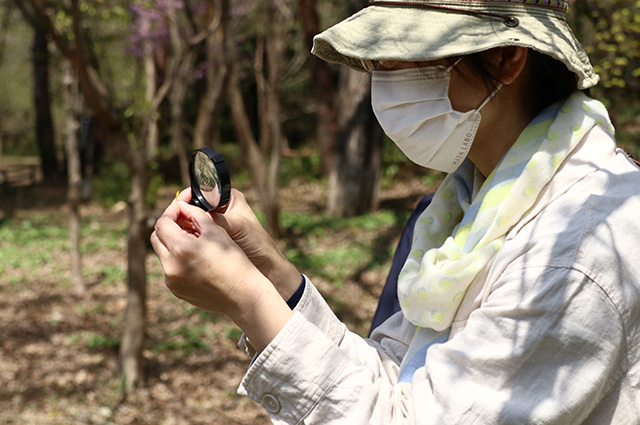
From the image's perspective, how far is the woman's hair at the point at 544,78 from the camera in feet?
4.47

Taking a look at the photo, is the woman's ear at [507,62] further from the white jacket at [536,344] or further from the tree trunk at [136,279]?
the tree trunk at [136,279]

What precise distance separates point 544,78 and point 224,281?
0.84 m

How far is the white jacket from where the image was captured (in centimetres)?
108

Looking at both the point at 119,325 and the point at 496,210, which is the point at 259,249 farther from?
the point at 119,325

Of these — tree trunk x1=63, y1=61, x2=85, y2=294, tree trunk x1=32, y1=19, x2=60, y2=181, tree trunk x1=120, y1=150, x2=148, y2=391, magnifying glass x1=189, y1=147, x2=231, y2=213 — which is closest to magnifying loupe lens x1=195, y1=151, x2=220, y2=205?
magnifying glass x1=189, y1=147, x2=231, y2=213

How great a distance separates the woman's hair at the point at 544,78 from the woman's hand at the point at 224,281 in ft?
2.12

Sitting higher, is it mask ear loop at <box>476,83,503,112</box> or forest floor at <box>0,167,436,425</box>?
mask ear loop at <box>476,83,503,112</box>

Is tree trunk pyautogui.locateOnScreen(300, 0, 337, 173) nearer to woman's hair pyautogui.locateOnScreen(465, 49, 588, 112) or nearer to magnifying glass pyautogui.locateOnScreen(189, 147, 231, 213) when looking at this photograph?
magnifying glass pyautogui.locateOnScreen(189, 147, 231, 213)

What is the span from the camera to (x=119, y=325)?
6.24 m

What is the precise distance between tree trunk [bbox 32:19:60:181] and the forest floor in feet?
14.9

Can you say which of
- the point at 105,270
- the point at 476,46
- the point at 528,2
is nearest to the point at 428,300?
the point at 476,46

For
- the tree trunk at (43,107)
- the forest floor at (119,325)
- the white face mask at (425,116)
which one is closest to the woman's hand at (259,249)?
the white face mask at (425,116)

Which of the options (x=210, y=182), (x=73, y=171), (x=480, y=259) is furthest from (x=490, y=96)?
(x=73, y=171)

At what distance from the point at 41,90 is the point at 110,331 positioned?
1006 cm
